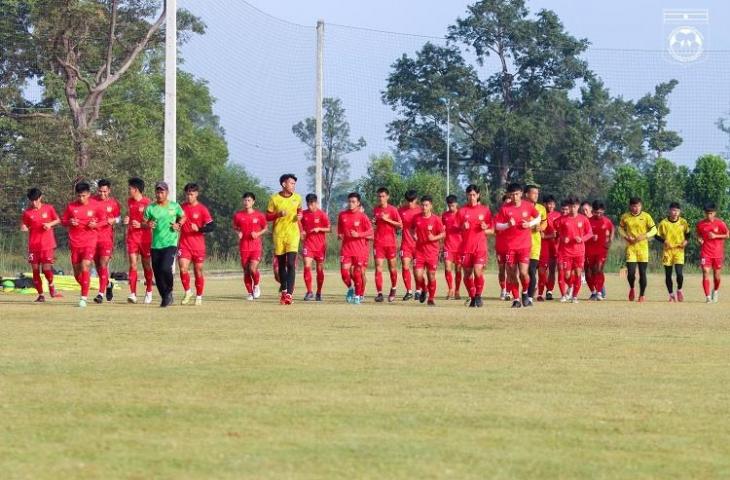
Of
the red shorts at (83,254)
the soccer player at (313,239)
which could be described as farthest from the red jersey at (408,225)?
the red shorts at (83,254)

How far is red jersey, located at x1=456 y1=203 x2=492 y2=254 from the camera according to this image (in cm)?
2350

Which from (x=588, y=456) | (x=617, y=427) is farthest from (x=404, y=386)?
(x=588, y=456)

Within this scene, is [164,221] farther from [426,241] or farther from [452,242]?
[452,242]

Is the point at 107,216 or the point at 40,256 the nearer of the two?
the point at 107,216

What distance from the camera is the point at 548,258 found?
93.5 feet

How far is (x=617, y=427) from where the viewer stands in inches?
359

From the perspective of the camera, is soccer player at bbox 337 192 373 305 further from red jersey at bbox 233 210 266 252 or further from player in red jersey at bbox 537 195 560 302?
player in red jersey at bbox 537 195 560 302

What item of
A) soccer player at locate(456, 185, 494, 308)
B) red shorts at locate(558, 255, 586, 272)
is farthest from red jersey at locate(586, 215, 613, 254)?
soccer player at locate(456, 185, 494, 308)

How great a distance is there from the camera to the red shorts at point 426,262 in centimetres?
2502

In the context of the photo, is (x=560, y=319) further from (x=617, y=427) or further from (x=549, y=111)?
(x=549, y=111)

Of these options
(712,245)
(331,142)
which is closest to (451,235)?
(712,245)

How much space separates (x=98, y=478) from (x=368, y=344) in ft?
26.2

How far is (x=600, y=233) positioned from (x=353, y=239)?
5.76 m

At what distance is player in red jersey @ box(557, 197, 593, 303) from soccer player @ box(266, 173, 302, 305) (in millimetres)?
6248
